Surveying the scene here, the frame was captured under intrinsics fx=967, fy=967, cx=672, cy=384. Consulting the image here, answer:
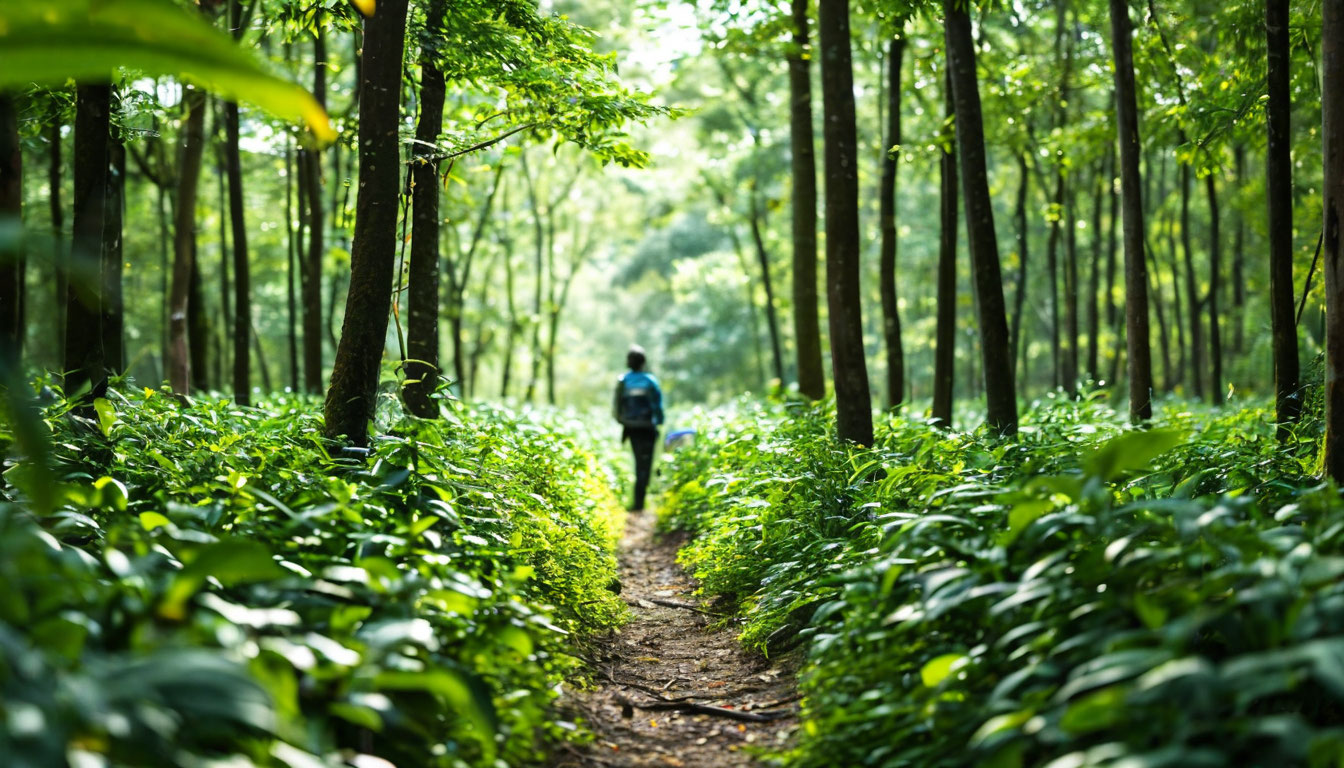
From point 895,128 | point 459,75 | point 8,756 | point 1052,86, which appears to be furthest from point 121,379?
point 1052,86

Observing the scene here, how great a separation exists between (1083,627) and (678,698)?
235 cm

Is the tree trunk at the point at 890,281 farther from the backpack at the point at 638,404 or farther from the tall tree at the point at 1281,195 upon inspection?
the tall tree at the point at 1281,195

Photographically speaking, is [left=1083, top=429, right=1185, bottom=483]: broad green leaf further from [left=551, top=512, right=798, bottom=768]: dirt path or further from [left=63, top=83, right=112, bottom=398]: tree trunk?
[left=63, top=83, right=112, bottom=398]: tree trunk

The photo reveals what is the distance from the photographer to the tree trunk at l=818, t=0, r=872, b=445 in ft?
27.2

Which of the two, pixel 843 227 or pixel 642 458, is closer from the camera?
pixel 843 227

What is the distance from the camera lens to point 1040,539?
354 cm

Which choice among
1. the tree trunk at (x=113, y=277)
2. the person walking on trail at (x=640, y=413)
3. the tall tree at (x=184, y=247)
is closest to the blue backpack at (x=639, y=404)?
the person walking on trail at (x=640, y=413)

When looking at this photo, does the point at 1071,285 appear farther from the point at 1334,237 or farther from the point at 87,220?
the point at 87,220

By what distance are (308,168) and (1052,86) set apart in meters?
11.3

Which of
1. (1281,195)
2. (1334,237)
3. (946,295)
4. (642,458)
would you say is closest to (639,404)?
(642,458)

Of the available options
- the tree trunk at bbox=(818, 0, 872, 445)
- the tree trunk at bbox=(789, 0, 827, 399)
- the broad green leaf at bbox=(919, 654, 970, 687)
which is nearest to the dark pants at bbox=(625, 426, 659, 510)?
the tree trunk at bbox=(789, 0, 827, 399)

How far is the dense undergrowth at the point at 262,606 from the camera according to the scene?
219cm

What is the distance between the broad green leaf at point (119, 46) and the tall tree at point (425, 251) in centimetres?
576

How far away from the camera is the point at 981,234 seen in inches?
320
